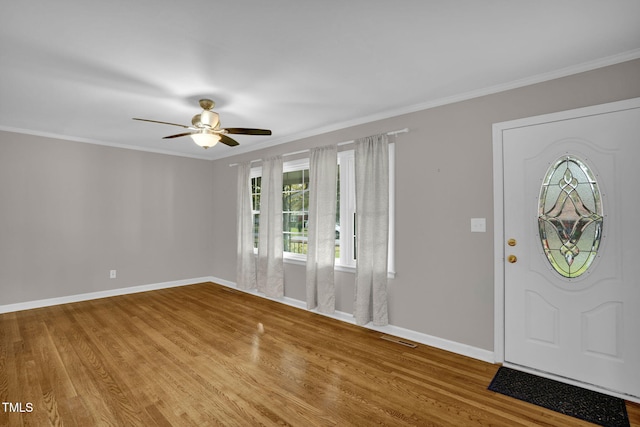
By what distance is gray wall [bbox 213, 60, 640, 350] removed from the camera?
278 centimetres

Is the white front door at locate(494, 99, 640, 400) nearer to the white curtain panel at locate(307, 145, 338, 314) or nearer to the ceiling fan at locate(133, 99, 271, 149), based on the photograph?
the white curtain panel at locate(307, 145, 338, 314)

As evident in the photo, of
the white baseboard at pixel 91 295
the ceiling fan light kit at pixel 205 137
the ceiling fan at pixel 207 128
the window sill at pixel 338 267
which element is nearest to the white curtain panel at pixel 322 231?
the window sill at pixel 338 267

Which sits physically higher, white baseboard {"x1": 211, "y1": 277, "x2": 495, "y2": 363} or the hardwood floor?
white baseboard {"x1": 211, "y1": 277, "x2": 495, "y2": 363}

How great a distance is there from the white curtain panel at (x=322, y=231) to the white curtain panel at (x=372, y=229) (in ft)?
1.44

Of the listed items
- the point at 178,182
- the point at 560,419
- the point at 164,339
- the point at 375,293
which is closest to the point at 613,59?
the point at 560,419

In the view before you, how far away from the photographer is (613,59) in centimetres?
241

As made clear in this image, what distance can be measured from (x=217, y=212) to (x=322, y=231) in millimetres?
3070

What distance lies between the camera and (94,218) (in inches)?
203

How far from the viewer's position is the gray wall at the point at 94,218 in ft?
14.8

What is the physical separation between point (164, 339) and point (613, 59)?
478cm

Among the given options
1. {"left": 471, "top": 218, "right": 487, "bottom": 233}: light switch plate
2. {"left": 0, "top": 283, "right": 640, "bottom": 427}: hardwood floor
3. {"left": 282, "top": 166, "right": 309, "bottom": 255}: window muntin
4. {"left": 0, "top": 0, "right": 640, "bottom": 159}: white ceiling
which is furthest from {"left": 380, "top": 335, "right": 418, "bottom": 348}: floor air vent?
{"left": 0, "top": 0, "right": 640, "bottom": 159}: white ceiling

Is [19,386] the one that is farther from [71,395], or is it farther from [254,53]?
[254,53]

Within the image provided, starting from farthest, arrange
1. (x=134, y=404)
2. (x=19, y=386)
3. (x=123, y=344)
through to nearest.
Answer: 1. (x=123, y=344)
2. (x=19, y=386)
3. (x=134, y=404)

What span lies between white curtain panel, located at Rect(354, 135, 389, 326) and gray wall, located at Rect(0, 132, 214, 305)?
3868mm
